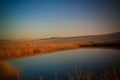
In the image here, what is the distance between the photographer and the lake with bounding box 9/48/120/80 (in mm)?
1988

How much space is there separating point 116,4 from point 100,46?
0.54 m

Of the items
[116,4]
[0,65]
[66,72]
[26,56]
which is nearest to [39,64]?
[26,56]

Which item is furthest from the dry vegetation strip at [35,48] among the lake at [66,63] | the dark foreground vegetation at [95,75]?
the dark foreground vegetation at [95,75]

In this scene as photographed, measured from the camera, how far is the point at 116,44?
206 cm

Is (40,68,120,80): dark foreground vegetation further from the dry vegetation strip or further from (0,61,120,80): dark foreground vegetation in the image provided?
the dry vegetation strip

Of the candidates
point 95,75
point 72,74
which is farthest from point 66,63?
point 95,75

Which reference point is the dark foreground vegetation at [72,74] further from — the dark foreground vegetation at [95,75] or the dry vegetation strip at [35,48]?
the dry vegetation strip at [35,48]

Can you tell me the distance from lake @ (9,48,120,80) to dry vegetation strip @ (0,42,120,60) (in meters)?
0.05

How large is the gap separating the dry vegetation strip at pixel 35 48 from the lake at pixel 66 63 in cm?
5

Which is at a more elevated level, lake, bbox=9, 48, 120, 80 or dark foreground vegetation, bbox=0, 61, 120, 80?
lake, bbox=9, 48, 120, 80

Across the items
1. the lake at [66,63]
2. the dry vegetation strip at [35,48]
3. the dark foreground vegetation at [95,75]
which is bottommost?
the dark foreground vegetation at [95,75]

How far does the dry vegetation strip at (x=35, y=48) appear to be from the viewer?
2.02 m

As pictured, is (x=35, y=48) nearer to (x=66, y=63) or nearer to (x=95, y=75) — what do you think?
(x=66, y=63)

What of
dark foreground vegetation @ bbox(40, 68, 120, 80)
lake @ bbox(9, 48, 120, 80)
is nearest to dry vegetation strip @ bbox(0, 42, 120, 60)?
lake @ bbox(9, 48, 120, 80)
